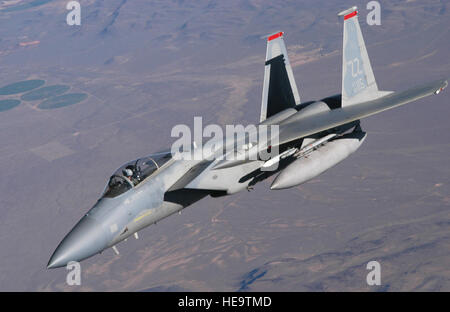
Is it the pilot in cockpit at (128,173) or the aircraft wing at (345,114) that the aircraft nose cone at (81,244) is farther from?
the aircraft wing at (345,114)

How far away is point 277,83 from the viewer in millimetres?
26375

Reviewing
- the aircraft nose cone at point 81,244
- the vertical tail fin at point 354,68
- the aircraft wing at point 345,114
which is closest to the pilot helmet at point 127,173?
the aircraft nose cone at point 81,244

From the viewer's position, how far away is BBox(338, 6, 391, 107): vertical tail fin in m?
23.2

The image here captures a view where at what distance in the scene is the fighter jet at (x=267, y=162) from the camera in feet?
58.3

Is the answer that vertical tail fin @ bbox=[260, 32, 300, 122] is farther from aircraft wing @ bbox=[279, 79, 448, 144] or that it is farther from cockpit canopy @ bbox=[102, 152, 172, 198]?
cockpit canopy @ bbox=[102, 152, 172, 198]

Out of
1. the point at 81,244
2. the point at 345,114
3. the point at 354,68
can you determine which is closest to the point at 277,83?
the point at 354,68

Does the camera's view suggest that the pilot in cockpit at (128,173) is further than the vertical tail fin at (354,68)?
No

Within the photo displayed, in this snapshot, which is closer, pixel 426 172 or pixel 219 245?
pixel 219 245

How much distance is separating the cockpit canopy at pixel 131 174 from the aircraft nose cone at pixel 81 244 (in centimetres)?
141

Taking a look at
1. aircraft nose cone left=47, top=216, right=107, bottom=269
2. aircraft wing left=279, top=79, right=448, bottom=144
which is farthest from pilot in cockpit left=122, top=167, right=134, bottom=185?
aircraft wing left=279, top=79, right=448, bottom=144
